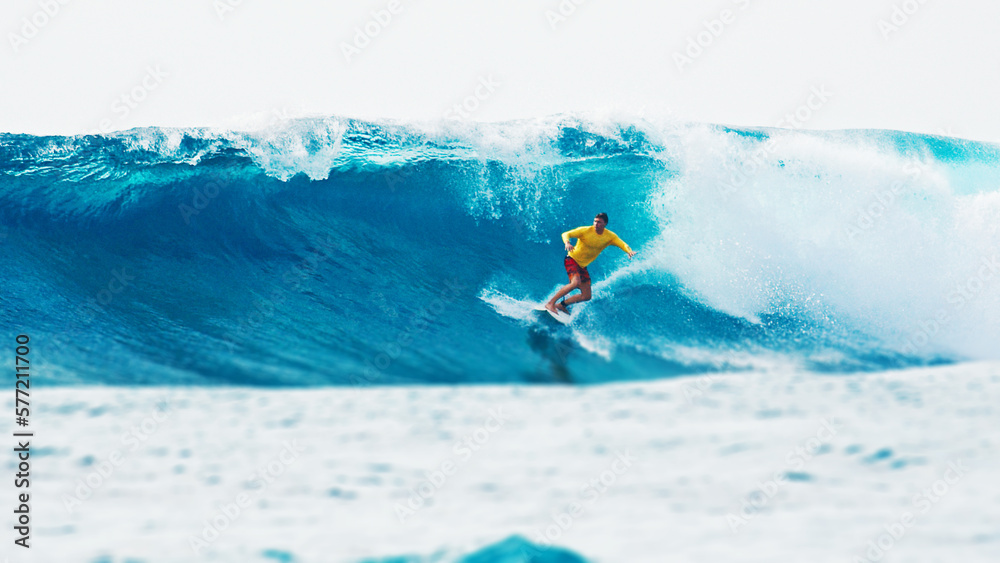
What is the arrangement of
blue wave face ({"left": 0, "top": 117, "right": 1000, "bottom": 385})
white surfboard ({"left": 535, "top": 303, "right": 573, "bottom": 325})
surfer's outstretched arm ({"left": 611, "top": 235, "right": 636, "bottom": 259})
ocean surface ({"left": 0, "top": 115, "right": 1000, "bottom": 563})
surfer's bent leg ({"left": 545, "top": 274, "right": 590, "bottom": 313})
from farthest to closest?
1. surfer's bent leg ({"left": 545, "top": 274, "right": 590, "bottom": 313})
2. white surfboard ({"left": 535, "top": 303, "right": 573, "bottom": 325})
3. surfer's outstretched arm ({"left": 611, "top": 235, "right": 636, "bottom": 259})
4. blue wave face ({"left": 0, "top": 117, "right": 1000, "bottom": 385})
5. ocean surface ({"left": 0, "top": 115, "right": 1000, "bottom": 563})

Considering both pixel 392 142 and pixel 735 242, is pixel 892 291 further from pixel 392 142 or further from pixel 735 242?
pixel 392 142

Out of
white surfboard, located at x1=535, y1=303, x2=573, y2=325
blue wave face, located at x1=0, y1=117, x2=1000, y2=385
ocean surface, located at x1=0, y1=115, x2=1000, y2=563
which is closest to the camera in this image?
ocean surface, located at x1=0, y1=115, x2=1000, y2=563

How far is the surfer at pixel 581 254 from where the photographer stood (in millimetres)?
6883

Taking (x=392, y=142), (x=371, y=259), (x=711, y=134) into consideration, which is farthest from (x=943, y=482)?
(x=392, y=142)

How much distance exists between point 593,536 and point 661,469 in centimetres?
77

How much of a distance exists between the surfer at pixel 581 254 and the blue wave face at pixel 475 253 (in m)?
0.27

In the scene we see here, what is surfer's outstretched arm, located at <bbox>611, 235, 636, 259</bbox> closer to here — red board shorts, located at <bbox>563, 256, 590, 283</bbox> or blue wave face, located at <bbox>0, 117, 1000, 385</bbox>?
red board shorts, located at <bbox>563, 256, 590, 283</bbox>

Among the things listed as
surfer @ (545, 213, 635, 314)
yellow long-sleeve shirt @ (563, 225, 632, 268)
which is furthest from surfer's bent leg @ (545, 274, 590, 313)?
yellow long-sleeve shirt @ (563, 225, 632, 268)

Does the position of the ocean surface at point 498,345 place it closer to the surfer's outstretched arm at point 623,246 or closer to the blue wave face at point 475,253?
the blue wave face at point 475,253

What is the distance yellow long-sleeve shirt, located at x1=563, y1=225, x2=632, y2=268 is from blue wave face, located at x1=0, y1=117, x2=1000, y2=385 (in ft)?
1.98

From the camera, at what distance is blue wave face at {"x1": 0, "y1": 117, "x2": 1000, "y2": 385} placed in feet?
19.5

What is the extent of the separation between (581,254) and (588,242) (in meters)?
0.15

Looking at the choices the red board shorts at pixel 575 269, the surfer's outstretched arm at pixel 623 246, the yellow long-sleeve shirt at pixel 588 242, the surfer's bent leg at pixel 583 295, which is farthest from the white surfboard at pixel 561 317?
the surfer's outstretched arm at pixel 623 246

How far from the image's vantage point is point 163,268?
26.6ft
